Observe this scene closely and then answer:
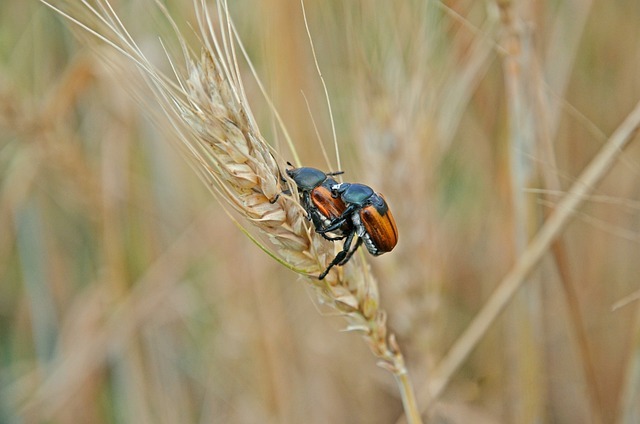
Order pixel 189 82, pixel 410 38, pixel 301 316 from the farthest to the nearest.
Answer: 1. pixel 301 316
2. pixel 410 38
3. pixel 189 82

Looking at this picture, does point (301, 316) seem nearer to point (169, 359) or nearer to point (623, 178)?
point (169, 359)

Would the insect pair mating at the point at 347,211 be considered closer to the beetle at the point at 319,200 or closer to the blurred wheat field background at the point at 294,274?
the beetle at the point at 319,200

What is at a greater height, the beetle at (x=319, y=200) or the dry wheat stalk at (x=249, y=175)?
the beetle at (x=319, y=200)

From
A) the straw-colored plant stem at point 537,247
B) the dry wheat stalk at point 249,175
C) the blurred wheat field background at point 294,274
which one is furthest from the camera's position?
the blurred wheat field background at point 294,274

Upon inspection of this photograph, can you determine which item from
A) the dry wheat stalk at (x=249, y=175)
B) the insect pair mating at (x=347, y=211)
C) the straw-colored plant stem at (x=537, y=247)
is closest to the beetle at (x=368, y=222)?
the insect pair mating at (x=347, y=211)

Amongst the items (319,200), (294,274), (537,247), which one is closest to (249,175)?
(319,200)

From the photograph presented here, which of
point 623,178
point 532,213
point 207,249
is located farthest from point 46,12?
point 623,178

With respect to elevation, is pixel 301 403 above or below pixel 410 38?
below
